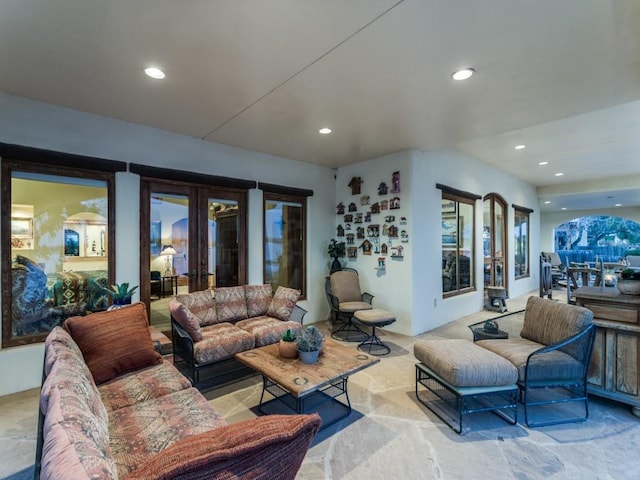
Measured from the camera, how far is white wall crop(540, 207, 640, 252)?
11.6m

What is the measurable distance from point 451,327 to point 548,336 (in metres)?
2.37

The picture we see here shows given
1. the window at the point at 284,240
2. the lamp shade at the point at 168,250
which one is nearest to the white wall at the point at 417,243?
the window at the point at 284,240

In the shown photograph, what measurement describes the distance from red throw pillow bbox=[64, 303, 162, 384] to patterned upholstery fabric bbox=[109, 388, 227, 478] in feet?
1.58

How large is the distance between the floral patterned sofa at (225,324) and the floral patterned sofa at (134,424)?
0.52m

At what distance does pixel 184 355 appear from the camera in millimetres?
3008

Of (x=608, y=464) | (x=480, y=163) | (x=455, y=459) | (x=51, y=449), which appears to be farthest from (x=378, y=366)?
(x=480, y=163)

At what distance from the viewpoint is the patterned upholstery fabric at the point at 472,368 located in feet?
7.54

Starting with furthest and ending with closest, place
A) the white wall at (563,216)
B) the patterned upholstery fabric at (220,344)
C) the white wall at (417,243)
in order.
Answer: the white wall at (563,216), the white wall at (417,243), the patterned upholstery fabric at (220,344)

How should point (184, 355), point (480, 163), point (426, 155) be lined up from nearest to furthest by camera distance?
point (184, 355), point (426, 155), point (480, 163)

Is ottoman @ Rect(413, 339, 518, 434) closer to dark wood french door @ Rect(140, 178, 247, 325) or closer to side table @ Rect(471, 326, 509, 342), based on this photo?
side table @ Rect(471, 326, 509, 342)

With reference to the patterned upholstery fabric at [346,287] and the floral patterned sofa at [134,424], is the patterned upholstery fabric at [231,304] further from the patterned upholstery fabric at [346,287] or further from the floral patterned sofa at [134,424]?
the patterned upholstery fabric at [346,287]

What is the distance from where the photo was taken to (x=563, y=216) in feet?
41.1

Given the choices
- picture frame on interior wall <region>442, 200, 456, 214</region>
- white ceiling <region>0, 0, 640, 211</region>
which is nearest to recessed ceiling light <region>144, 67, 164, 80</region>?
white ceiling <region>0, 0, 640, 211</region>

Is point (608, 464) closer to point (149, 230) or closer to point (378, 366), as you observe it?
point (378, 366)
